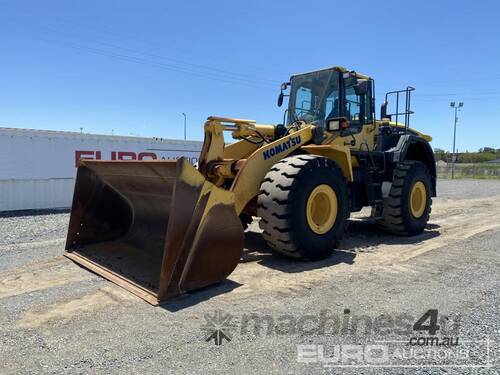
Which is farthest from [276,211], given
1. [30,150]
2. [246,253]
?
[30,150]

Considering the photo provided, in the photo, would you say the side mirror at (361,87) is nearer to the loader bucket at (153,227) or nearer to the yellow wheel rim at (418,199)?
the yellow wheel rim at (418,199)

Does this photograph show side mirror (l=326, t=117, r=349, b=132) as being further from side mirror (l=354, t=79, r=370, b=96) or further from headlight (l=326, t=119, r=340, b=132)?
side mirror (l=354, t=79, r=370, b=96)

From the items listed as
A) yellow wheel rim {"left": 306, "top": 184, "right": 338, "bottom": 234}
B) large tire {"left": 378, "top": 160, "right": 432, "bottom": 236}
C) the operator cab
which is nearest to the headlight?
the operator cab

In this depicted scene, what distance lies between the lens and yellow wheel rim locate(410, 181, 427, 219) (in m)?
7.83

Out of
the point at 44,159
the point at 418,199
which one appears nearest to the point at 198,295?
the point at 418,199

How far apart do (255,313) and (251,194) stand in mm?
2031

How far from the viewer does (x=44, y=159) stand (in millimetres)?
12070

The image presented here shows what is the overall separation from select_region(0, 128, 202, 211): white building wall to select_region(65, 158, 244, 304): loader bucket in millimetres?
7054

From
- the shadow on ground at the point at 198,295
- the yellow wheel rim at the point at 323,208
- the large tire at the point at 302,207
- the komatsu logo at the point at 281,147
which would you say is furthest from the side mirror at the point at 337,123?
the shadow on ground at the point at 198,295

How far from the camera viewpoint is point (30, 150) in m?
11.8

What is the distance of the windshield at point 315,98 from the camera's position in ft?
22.8

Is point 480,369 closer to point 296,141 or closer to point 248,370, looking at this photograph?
point 248,370

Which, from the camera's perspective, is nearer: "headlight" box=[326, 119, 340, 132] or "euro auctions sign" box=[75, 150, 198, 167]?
"headlight" box=[326, 119, 340, 132]

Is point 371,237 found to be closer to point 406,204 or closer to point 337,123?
point 406,204
